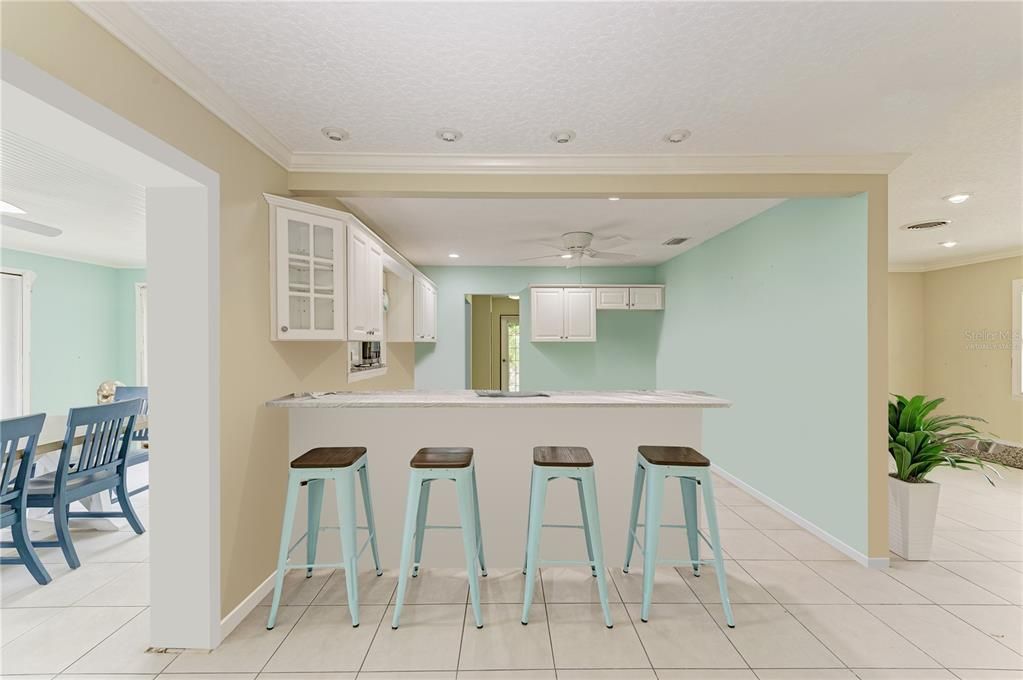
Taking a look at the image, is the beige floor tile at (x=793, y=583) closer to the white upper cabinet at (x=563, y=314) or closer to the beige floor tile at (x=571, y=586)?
the beige floor tile at (x=571, y=586)

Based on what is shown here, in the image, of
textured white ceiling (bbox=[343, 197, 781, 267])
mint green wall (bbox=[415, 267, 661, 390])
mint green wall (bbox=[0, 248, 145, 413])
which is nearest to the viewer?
textured white ceiling (bbox=[343, 197, 781, 267])

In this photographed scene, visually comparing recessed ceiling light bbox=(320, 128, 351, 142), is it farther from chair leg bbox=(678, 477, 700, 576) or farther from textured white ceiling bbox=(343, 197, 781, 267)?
chair leg bbox=(678, 477, 700, 576)

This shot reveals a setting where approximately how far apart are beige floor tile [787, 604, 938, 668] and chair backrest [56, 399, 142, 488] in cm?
431

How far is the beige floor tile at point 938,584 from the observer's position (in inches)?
100

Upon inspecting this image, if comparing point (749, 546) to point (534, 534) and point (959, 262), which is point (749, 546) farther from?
point (959, 262)

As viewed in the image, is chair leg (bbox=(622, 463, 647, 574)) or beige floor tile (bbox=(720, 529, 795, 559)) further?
beige floor tile (bbox=(720, 529, 795, 559))

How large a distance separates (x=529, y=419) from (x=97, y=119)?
234 cm

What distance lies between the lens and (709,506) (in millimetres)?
2375

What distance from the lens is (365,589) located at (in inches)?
104

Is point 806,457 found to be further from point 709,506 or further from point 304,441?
point 304,441

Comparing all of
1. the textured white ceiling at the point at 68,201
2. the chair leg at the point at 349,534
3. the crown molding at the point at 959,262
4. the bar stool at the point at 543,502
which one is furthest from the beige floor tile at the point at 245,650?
the crown molding at the point at 959,262

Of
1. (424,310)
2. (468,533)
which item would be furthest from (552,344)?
(468,533)

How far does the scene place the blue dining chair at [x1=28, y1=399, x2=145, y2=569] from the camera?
2941mm

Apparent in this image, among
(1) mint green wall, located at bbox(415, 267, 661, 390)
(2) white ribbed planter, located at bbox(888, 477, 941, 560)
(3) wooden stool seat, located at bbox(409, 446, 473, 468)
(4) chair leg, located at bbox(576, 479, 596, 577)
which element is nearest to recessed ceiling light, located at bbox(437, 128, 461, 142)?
(3) wooden stool seat, located at bbox(409, 446, 473, 468)
